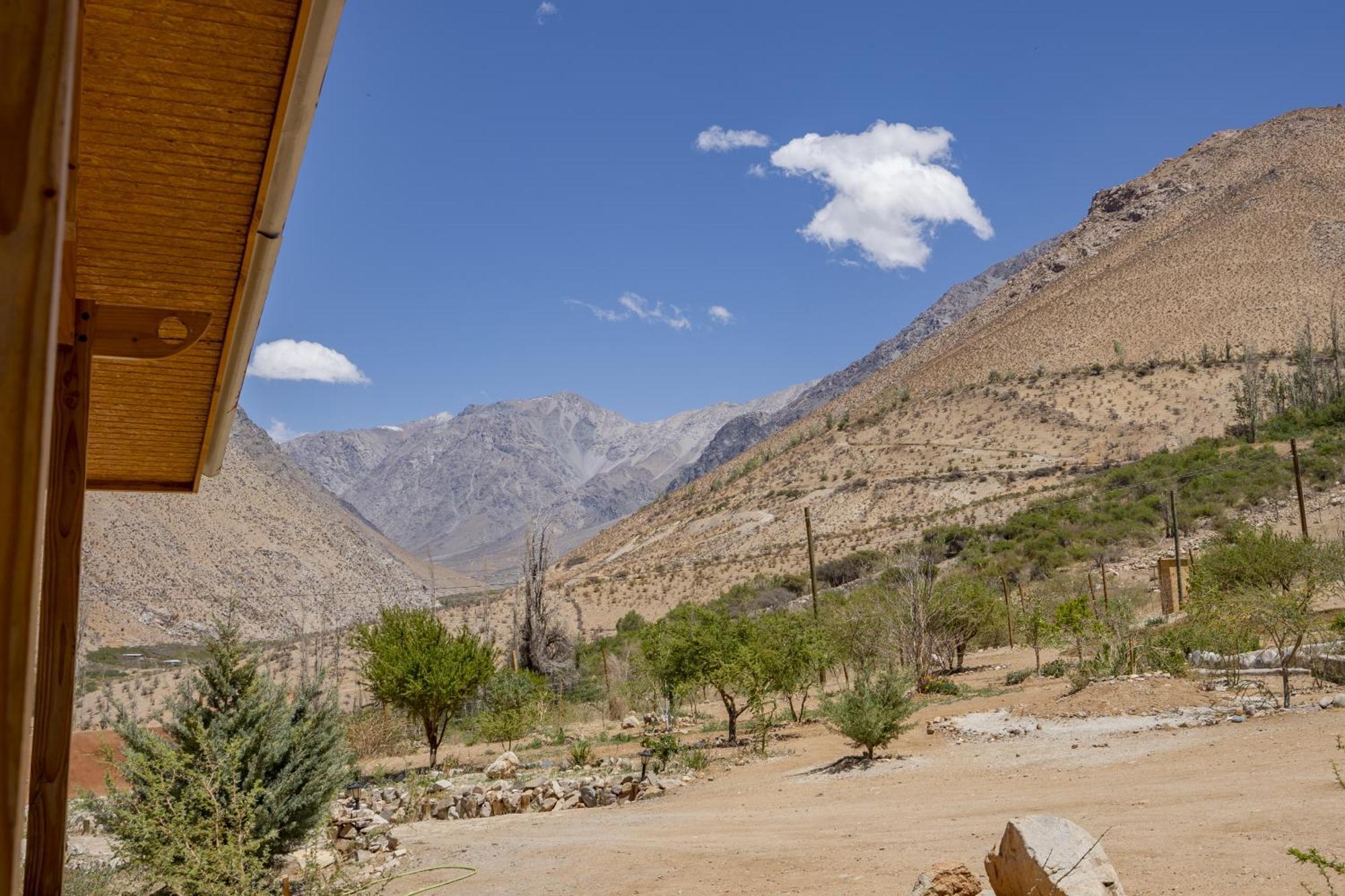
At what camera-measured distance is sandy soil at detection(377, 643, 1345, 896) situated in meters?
8.76

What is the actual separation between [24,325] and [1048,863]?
7.20 metres

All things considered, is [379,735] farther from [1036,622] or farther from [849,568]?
[849,568]

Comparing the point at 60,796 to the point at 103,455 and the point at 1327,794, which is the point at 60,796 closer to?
A: the point at 103,455

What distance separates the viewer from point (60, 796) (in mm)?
3164

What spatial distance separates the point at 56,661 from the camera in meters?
3.06

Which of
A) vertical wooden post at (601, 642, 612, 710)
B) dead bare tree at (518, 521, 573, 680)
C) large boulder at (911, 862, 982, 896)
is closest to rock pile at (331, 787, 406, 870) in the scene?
large boulder at (911, 862, 982, 896)

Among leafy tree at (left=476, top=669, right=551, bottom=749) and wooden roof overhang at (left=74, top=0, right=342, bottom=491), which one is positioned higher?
wooden roof overhang at (left=74, top=0, right=342, bottom=491)

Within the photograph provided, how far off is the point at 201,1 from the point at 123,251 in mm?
1592

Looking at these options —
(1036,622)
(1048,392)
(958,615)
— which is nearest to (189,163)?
(1036,622)

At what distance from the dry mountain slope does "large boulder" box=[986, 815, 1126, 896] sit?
4562 cm

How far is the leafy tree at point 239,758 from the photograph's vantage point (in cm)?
817

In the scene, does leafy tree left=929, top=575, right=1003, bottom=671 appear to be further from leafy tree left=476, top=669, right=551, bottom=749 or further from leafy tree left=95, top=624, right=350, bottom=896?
leafy tree left=95, top=624, right=350, bottom=896

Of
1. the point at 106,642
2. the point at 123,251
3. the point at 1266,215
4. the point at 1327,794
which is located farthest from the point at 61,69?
the point at 1266,215

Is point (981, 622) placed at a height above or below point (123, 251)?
below
